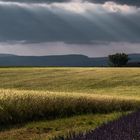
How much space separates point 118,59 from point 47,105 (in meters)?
66.4

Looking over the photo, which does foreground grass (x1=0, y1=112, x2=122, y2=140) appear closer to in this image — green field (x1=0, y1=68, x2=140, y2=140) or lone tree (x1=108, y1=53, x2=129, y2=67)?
green field (x1=0, y1=68, x2=140, y2=140)

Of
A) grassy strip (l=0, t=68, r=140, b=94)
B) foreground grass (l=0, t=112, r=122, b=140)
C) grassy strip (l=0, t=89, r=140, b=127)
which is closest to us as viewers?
foreground grass (l=0, t=112, r=122, b=140)

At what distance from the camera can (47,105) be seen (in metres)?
18.8

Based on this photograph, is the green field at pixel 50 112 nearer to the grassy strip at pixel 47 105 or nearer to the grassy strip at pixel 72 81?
the grassy strip at pixel 47 105

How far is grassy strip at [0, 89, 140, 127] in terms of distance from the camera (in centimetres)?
1722

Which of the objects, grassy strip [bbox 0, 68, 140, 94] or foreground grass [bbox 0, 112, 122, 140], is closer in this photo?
foreground grass [bbox 0, 112, 122, 140]

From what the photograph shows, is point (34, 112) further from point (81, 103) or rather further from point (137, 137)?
point (137, 137)

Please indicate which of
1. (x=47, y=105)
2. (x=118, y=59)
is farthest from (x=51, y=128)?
(x=118, y=59)

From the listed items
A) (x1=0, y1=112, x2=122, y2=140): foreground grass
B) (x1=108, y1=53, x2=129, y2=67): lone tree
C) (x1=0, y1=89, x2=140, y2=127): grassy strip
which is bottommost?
(x1=0, y1=112, x2=122, y2=140): foreground grass

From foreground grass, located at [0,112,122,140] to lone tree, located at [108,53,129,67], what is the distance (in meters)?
63.3

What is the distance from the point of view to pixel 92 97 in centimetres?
2177

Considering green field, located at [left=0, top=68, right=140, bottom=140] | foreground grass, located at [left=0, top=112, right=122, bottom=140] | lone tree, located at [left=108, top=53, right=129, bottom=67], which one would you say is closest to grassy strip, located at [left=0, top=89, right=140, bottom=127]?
green field, located at [left=0, top=68, right=140, bottom=140]

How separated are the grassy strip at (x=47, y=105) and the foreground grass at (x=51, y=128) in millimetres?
635

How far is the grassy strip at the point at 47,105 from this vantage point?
17.2 metres
